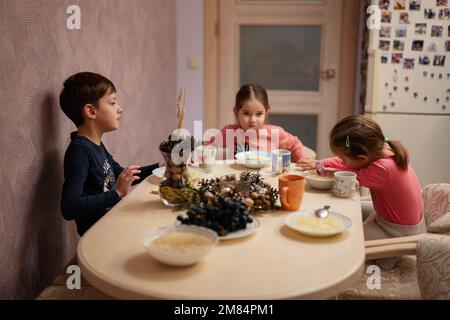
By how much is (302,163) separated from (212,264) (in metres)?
1.01

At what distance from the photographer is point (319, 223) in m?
1.40

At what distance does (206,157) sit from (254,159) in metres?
0.22

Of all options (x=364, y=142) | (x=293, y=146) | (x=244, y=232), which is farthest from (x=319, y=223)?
(x=293, y=146)

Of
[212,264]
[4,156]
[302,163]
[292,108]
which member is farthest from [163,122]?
[212,264]

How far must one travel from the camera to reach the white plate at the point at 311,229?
131cm

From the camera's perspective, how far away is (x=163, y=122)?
3.79 meters

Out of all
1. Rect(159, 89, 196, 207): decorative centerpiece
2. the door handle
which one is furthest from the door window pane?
Rect(159, 89, 196, 207): decorative centerpiece

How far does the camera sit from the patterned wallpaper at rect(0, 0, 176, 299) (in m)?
1.67

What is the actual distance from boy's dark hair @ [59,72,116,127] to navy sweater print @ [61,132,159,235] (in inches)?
3.4

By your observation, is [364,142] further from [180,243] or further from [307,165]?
[180,243]

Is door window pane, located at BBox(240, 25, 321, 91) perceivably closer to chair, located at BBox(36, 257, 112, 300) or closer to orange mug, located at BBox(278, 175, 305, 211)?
orange mug, located at BBox(278, 175, 305, 211)

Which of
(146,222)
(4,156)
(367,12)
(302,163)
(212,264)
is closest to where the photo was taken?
(212,264)
